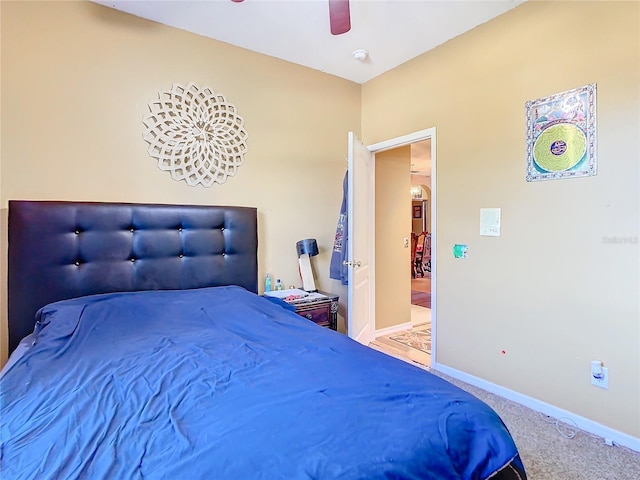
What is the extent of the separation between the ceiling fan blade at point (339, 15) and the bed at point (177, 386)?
158 centimetres

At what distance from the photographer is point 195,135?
2674mm

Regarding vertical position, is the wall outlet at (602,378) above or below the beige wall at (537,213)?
below

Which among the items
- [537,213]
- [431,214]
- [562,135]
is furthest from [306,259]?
[562,135]

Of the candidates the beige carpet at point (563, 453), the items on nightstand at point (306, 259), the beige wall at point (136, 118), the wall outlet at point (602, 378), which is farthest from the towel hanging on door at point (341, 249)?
the wall outlet at point (602, 378)

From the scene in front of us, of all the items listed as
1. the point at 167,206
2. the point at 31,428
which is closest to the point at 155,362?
the point at 31,428

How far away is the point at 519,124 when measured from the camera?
244 cm

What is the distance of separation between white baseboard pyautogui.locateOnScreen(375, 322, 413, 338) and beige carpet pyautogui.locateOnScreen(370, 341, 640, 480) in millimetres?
1708

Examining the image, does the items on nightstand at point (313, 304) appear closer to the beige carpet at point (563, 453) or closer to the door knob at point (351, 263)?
the door knob at point (351, 263)

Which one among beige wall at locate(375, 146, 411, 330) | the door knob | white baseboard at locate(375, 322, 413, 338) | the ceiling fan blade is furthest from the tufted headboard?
white baseboard at locate(375, 322, 413, 338)

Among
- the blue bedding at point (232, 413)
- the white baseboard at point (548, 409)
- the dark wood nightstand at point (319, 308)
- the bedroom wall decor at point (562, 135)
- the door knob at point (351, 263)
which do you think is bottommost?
the white baseboard at point (548, 409)

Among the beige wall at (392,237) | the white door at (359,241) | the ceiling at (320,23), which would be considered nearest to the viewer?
the ceiling at (320,23)

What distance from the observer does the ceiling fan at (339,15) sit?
1701 millimetres

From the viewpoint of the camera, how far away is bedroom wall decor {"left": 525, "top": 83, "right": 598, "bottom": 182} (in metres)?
2.10

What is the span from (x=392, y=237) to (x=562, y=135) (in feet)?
6.79
